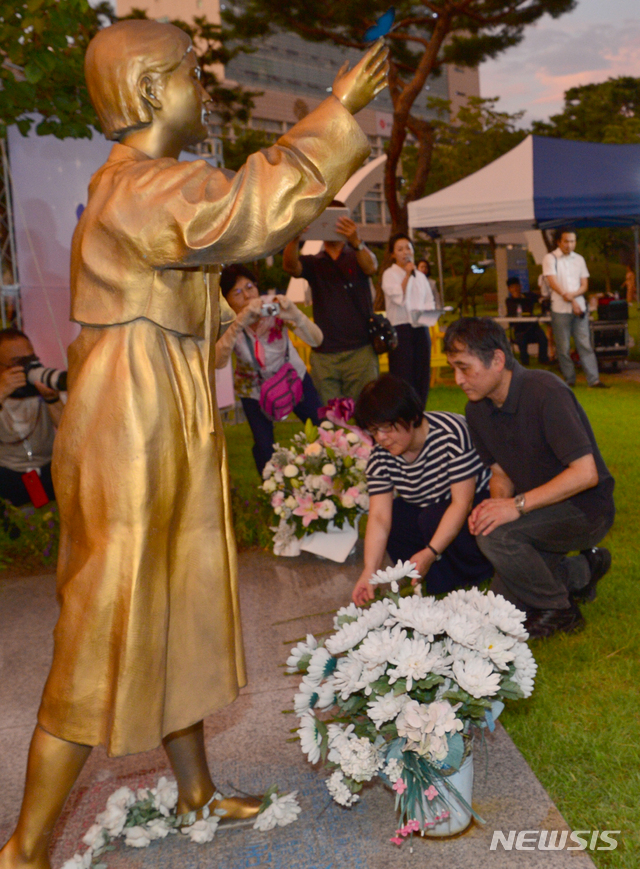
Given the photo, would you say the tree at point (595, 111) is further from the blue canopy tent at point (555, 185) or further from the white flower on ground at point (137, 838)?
the white flower on ground at point (137, 838)

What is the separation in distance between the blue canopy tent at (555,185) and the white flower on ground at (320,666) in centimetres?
1030

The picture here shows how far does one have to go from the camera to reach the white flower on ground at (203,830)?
2.41 meters

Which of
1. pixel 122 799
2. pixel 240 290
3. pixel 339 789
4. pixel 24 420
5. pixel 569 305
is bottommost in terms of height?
pixel 122 799

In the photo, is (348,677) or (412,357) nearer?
(348,677)

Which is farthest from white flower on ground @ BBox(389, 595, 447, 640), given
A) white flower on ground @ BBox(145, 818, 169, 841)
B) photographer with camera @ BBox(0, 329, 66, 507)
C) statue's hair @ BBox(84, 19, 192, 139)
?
photographer with camera @ BBox(0, 329, 66, 507)

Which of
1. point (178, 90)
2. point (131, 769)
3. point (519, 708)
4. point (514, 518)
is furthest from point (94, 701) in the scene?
point (514, 518)

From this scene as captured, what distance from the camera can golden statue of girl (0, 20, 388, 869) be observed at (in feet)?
6.00

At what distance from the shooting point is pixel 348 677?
236 centimetres

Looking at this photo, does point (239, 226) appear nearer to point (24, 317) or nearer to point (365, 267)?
point (365, 267)

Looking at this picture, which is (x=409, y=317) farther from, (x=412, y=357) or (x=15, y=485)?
(x=15, y=485)

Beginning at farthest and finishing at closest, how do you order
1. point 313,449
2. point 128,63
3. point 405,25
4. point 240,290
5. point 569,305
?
1. point 405,25
2. point 569,305
3. point 240,290
4. point 313,449
5. point 128,63

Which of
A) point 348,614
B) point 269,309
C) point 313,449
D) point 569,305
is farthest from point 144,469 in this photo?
point 569,305

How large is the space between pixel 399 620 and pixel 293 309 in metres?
3.46

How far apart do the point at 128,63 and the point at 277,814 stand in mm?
2015
